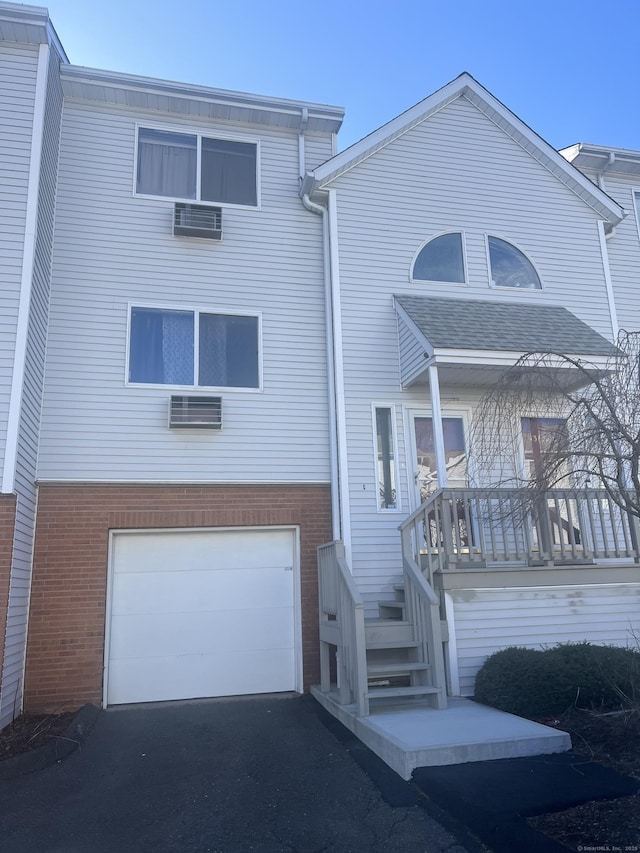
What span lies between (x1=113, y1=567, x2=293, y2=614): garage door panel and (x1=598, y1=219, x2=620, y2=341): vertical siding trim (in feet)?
19.6

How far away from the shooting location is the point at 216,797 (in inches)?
191

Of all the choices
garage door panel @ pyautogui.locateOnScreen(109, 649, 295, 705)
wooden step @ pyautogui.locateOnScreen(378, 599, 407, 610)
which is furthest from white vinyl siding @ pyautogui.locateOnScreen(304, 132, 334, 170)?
garage door panel @ pyautogui.locateOnScreen(109, 649, 295, 705)

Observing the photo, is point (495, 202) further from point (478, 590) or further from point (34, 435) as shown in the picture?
point (34, 435)

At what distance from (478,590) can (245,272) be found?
5071 millimetres

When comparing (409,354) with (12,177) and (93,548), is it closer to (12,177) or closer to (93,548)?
(93,548)

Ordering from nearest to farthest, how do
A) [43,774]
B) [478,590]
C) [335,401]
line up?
[43,774], [478,590], [335,401]

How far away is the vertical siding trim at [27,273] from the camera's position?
22.4 feet

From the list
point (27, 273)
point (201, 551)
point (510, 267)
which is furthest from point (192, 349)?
point (510, 267)

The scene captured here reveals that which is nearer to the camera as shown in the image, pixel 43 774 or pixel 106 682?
pixel 43 774

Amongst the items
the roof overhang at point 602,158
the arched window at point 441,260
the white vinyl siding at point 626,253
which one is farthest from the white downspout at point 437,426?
the roof overhang at point 602,158

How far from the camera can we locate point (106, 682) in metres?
7.47

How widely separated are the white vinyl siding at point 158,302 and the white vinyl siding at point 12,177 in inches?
37.3

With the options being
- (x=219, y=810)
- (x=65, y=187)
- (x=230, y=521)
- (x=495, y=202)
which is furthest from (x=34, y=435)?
(x=495, y=202)

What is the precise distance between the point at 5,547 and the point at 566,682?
18.1ft
